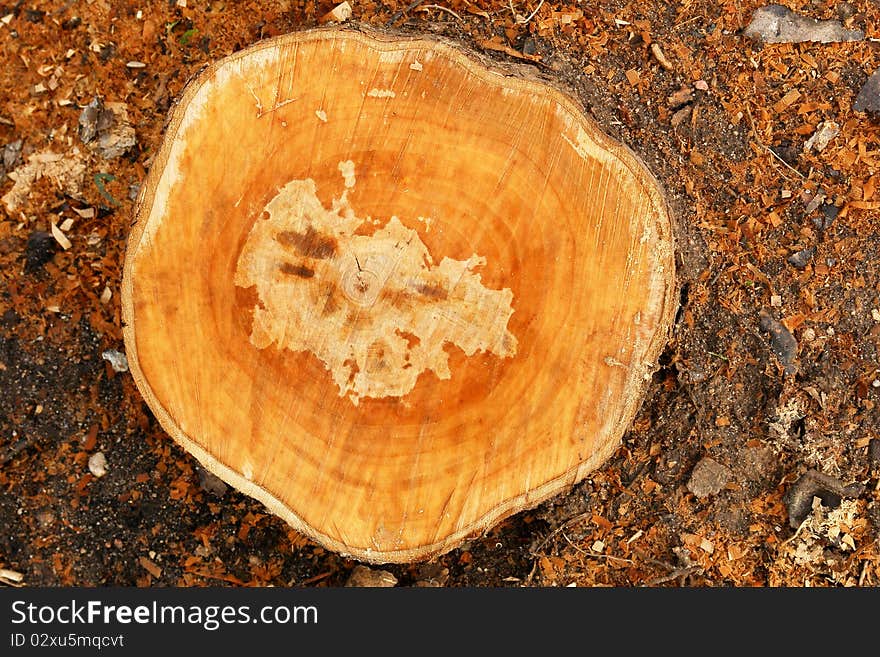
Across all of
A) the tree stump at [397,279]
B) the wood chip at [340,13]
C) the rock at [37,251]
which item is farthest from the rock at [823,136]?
the rock at [37,251]

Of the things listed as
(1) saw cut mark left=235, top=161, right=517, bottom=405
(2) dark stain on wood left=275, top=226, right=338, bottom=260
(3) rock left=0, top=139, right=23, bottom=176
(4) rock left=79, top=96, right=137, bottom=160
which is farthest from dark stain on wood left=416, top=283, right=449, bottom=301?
(3) rock left=0, top=139, right=23, bottom=176

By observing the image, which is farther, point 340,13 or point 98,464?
point 98,464

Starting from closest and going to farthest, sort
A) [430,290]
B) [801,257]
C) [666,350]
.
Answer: [430,290], [666,350], [801,257]

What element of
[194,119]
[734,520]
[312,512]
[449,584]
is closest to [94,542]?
[312,512]

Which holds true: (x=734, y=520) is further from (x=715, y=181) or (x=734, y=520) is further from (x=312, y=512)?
(x=312, y=512)

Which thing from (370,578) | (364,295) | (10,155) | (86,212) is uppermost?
(364,295)

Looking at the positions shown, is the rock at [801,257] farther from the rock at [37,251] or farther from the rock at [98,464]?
the rock at [37,251]

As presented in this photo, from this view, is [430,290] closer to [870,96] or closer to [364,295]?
[364,295]

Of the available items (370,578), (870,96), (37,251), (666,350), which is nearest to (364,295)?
(666,350)
